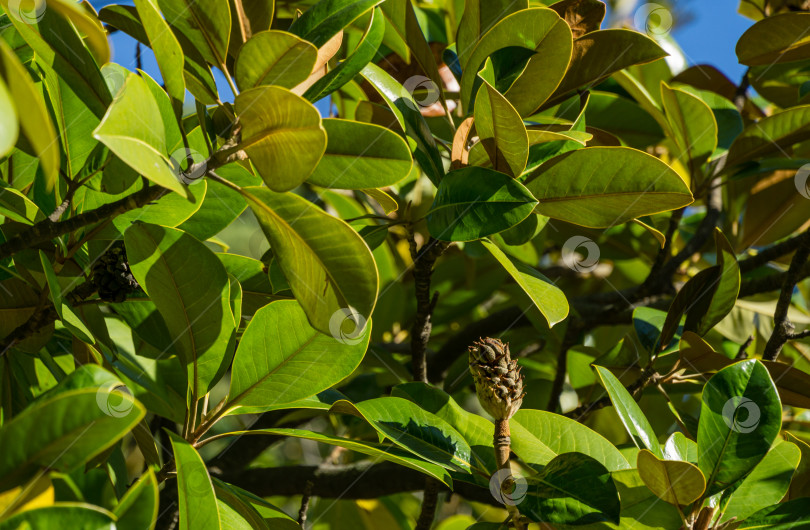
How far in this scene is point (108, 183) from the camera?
91 centimetres

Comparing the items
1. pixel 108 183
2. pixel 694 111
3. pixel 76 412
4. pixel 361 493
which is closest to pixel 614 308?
pixel 694 111

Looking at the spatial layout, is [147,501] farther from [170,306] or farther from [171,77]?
[171,77]

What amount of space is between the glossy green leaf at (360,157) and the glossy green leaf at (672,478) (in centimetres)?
42

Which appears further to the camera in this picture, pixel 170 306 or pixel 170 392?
pixel 170 392

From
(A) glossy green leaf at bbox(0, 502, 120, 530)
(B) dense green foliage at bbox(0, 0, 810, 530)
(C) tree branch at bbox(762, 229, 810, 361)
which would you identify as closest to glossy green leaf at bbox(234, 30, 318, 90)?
(B) dense green foliage at bbox(0, 0, 810, 530)

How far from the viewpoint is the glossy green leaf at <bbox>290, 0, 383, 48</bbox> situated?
0.79 metres

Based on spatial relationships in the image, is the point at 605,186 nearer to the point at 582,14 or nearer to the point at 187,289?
the point at 582,14

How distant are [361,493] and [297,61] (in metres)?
1.03

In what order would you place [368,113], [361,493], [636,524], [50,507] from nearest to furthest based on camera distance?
[50,507], [636,524], [368,113], [361,493]

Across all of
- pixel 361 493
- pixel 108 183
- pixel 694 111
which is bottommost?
pixel 361 493

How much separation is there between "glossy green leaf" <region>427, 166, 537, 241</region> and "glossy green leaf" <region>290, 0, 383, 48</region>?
221mm

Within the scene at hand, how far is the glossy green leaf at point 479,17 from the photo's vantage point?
3.53 feet

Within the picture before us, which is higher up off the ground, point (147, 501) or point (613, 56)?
point (613, 56)

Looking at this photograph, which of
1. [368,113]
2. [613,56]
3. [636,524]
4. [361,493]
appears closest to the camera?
[636,524]
